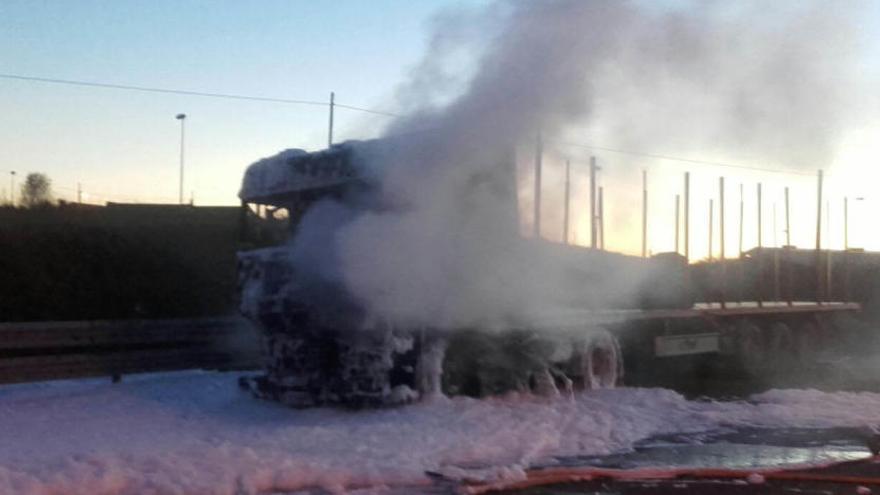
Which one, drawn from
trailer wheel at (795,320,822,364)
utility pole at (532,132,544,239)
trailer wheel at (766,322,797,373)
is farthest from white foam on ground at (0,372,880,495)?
Answer: trailer wheel at (795,320,822,364)

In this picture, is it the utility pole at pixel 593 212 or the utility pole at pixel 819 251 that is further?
the utility pole at pixel 819 251

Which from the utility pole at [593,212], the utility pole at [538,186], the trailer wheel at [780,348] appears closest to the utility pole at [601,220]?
the utility pole at [593,212]

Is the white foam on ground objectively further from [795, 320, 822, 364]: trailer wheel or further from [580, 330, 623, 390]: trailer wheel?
[795, 320, 822, 364]: trailer wheel

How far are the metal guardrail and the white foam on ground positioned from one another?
1.00ft

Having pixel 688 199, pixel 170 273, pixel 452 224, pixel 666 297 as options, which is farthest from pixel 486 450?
pixel 170 273

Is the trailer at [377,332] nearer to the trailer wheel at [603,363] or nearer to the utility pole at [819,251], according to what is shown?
the trailer wheel at [603,363]

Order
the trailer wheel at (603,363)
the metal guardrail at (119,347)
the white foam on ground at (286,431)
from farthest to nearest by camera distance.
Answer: the trailer wheel at (603,363) → the metal guardrail at (119,347) → the white foam on ground at (286,431)

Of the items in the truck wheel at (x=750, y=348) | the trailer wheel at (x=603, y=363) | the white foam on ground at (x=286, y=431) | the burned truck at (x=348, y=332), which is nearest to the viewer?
the white foam on ground at (x=286, y=431)

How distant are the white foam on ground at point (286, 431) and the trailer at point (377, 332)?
0.30 meters

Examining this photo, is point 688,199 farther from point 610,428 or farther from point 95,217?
point 95,217

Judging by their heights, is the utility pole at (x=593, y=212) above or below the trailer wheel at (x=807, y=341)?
above

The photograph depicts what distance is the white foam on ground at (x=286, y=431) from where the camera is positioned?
850cm

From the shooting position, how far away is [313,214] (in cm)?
1275

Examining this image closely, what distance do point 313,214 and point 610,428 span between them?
4118 millimetres
